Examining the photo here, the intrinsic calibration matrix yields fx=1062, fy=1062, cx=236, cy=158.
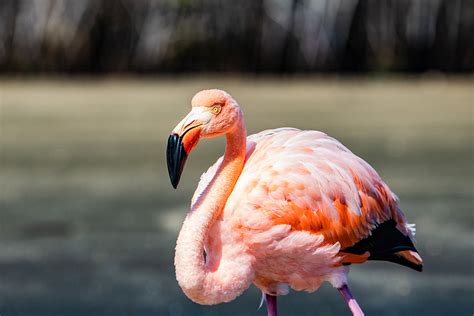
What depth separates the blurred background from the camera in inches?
215

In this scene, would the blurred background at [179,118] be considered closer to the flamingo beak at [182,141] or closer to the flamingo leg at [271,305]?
the flamingo leg at [271,305]

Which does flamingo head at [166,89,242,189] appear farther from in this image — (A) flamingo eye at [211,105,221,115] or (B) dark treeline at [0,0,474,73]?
(B) dark treeline at [0,0,474,73]

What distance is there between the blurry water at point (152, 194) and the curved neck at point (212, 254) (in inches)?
42.4

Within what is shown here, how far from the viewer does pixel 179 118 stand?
12633mm

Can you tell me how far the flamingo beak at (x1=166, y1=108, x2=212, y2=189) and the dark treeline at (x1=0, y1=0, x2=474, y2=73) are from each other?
52.8 ft

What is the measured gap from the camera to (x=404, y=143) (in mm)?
10258

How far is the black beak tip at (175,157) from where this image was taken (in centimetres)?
373

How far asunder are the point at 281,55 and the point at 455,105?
22.7 ft

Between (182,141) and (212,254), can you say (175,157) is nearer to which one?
(182,141)

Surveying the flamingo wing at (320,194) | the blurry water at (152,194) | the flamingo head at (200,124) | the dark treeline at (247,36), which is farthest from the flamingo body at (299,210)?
the dark treeline at (247,36)

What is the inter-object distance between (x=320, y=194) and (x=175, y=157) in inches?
26.3

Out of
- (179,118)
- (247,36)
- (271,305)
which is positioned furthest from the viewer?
(247,36)

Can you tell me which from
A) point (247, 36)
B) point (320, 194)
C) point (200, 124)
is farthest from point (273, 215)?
point (247, 36)

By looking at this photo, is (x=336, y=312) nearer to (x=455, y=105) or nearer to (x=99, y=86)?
(x=455, y=105)
